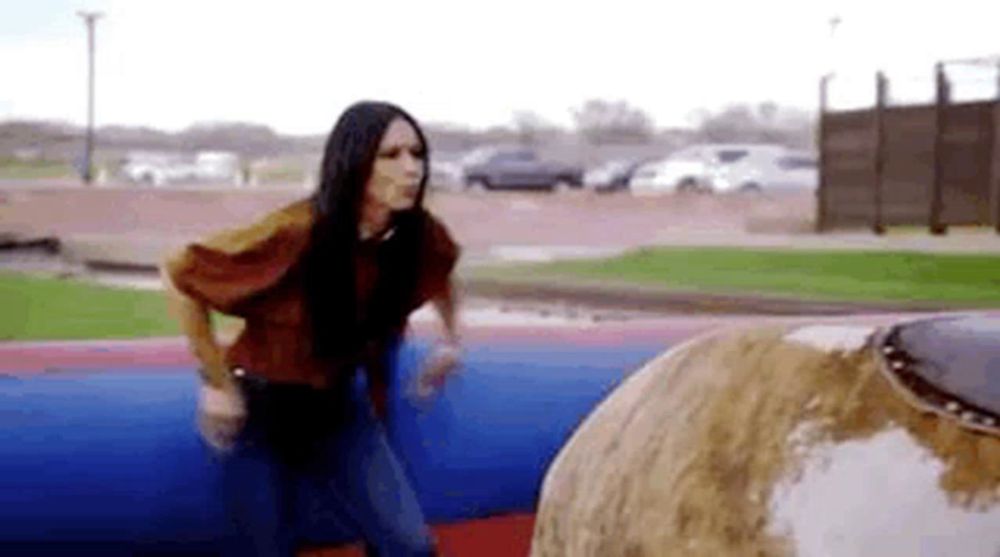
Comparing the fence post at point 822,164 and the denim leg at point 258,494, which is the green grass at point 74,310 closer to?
the denim leg at point 258,494

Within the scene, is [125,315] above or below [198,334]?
below

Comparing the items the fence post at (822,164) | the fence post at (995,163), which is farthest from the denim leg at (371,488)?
the fence post at (822,164)

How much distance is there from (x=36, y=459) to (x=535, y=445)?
0.93m

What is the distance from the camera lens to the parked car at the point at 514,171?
32.4m

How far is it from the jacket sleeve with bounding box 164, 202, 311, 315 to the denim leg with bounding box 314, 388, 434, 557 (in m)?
0.28

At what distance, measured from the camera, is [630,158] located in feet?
129

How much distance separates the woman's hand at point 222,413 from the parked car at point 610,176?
2970 centimetres

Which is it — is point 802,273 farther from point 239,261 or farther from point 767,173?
point 767,173

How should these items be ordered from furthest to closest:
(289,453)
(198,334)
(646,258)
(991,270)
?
(646,258), (991,270), (289,453), (198,334)

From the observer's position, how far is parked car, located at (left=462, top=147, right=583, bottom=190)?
106 ft

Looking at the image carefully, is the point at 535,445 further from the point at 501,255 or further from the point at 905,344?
the point at 501,255

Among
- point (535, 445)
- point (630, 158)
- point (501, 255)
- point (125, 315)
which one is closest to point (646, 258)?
point (501, 255)

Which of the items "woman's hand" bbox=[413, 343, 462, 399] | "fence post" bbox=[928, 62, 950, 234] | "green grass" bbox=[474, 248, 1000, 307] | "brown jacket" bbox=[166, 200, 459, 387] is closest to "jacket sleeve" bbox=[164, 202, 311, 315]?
"brown jacket" bbox=[166, 200, 459, 387]

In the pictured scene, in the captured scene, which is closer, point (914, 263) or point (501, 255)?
point (914, 263)
